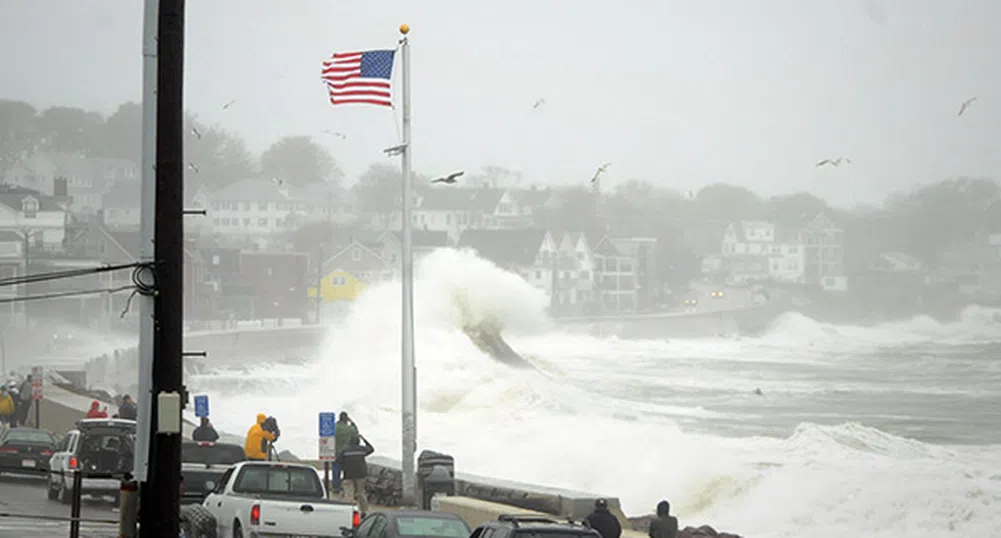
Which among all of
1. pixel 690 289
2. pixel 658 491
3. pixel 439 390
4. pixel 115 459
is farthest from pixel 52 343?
pixel 115 459

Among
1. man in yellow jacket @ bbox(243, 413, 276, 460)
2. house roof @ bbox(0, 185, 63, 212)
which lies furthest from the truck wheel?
house roof @ bbox(0, 185, 63, 212)

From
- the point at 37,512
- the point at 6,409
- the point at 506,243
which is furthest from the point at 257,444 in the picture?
the point at 506,243

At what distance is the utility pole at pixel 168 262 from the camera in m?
14.0

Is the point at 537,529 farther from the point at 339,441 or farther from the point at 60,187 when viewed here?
the point at 60,187

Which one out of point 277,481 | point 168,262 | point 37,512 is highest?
point 168,262

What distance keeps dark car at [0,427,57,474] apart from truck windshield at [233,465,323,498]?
14368mm

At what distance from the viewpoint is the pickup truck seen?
2067 centimetres

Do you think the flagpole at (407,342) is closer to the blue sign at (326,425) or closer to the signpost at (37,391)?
the blue sign at (326,425)

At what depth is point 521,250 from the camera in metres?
122

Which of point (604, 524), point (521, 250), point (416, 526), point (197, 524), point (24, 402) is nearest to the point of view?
point (416, 526)

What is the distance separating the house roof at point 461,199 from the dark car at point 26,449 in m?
101

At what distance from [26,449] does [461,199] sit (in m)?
104

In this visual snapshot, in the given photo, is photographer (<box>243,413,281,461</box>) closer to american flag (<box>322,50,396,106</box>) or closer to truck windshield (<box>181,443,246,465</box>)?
truck windshield (<box>181,443,246,465</box>)

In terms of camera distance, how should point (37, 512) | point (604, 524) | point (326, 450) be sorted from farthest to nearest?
point (326, 450)
point (37, 512)
point (604, 524)
